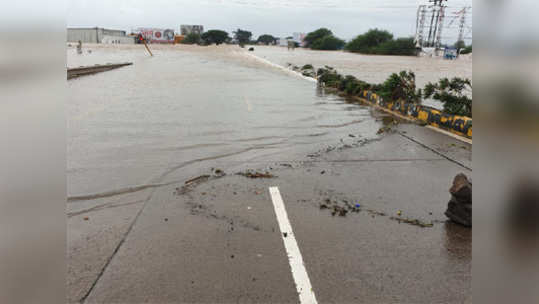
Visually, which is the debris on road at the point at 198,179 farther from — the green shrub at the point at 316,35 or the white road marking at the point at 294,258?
the green shrub at the point at 316,35

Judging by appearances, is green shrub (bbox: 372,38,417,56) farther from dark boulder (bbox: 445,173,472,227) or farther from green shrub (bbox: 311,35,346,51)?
dark boulder (bbox: 445,173,472,227)

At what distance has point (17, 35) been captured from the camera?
66 centimetres

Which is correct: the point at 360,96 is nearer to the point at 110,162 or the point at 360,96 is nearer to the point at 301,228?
the point at 110,162

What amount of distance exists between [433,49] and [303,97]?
91.1 meters

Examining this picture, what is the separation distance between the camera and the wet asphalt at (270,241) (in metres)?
3.33

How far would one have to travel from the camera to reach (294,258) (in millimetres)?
3869

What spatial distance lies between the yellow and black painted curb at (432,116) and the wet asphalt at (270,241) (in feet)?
9.28

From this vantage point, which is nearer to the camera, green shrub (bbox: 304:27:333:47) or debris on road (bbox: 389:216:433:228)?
debris on road (bbox: 389:216:433:228)

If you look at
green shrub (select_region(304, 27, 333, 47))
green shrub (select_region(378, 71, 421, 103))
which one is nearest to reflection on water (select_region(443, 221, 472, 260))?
green shrub (select_region(378, 71, 421, 103))

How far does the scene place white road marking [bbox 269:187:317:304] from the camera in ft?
10.8

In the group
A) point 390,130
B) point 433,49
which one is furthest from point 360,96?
point 433,49

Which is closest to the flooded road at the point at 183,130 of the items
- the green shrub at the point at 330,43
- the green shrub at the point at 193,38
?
the green shrub at the point at 330,43

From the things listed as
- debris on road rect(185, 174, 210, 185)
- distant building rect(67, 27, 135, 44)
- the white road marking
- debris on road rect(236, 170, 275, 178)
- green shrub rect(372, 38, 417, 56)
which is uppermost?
distant building rect(67, 27, 135, 44)

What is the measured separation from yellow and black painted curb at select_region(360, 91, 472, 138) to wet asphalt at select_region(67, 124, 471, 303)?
2827 millimetres
